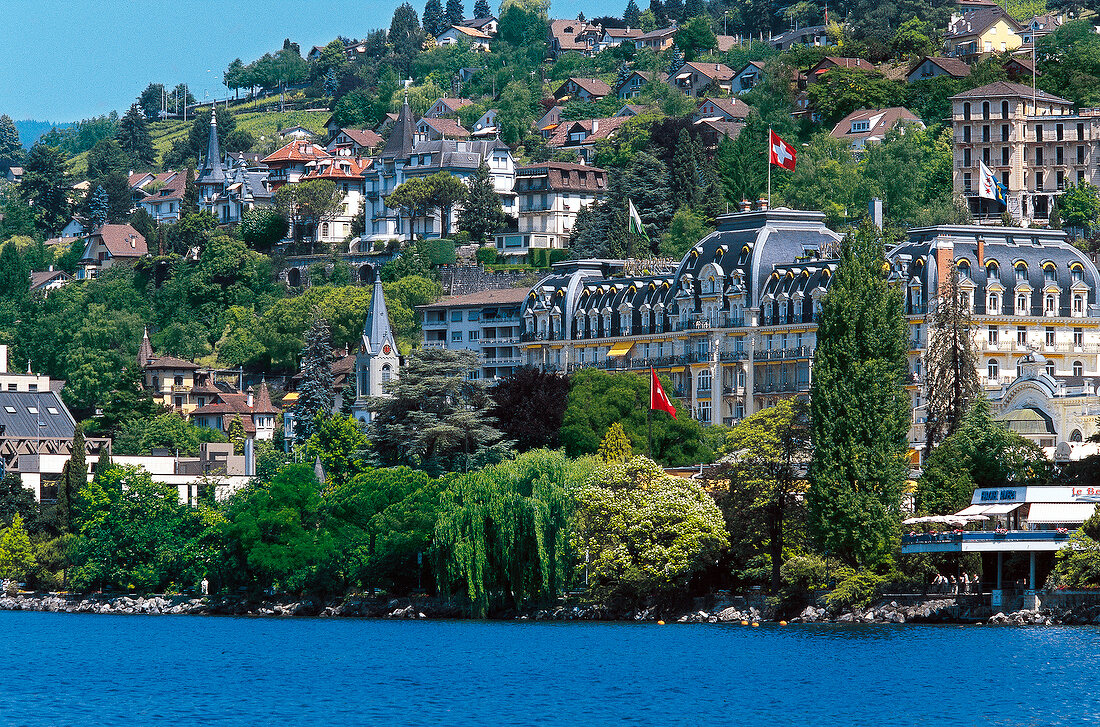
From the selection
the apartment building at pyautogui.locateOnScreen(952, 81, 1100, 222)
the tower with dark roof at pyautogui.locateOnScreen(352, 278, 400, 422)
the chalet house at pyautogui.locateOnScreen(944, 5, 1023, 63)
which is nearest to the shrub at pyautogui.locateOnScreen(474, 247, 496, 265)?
the tower with dark roof at pyautogui.locateOnScreen(352, 278, 400, 422)

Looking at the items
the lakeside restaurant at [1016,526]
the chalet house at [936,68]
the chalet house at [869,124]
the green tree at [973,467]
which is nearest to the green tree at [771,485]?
the lakeside restaurant at [1016,526]

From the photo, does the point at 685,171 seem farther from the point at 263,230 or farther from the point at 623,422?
the point at 623,422

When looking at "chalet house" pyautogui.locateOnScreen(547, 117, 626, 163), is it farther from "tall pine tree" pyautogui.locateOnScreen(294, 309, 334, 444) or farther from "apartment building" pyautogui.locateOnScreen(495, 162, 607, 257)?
"tall pine tree" pyautogui.locateOnScreen(294, 309, 334, 444)

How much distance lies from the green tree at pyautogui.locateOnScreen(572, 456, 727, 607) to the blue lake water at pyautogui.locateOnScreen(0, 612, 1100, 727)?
7.76ft

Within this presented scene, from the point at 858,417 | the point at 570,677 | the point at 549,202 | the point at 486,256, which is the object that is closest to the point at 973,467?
the point at 858,417

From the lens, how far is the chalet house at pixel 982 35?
172625 millimetres

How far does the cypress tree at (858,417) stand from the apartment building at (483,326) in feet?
173

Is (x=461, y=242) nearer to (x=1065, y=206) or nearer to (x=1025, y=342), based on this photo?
(x=1065, y=206)

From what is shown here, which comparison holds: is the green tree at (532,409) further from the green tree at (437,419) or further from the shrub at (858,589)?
the shrub at (858,589)

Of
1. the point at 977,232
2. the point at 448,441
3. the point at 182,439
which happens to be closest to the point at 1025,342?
the point at 977,232

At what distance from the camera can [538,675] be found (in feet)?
220

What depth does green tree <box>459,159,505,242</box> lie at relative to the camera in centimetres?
17038

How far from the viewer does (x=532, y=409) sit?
10931cm

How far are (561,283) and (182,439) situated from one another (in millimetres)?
32362
